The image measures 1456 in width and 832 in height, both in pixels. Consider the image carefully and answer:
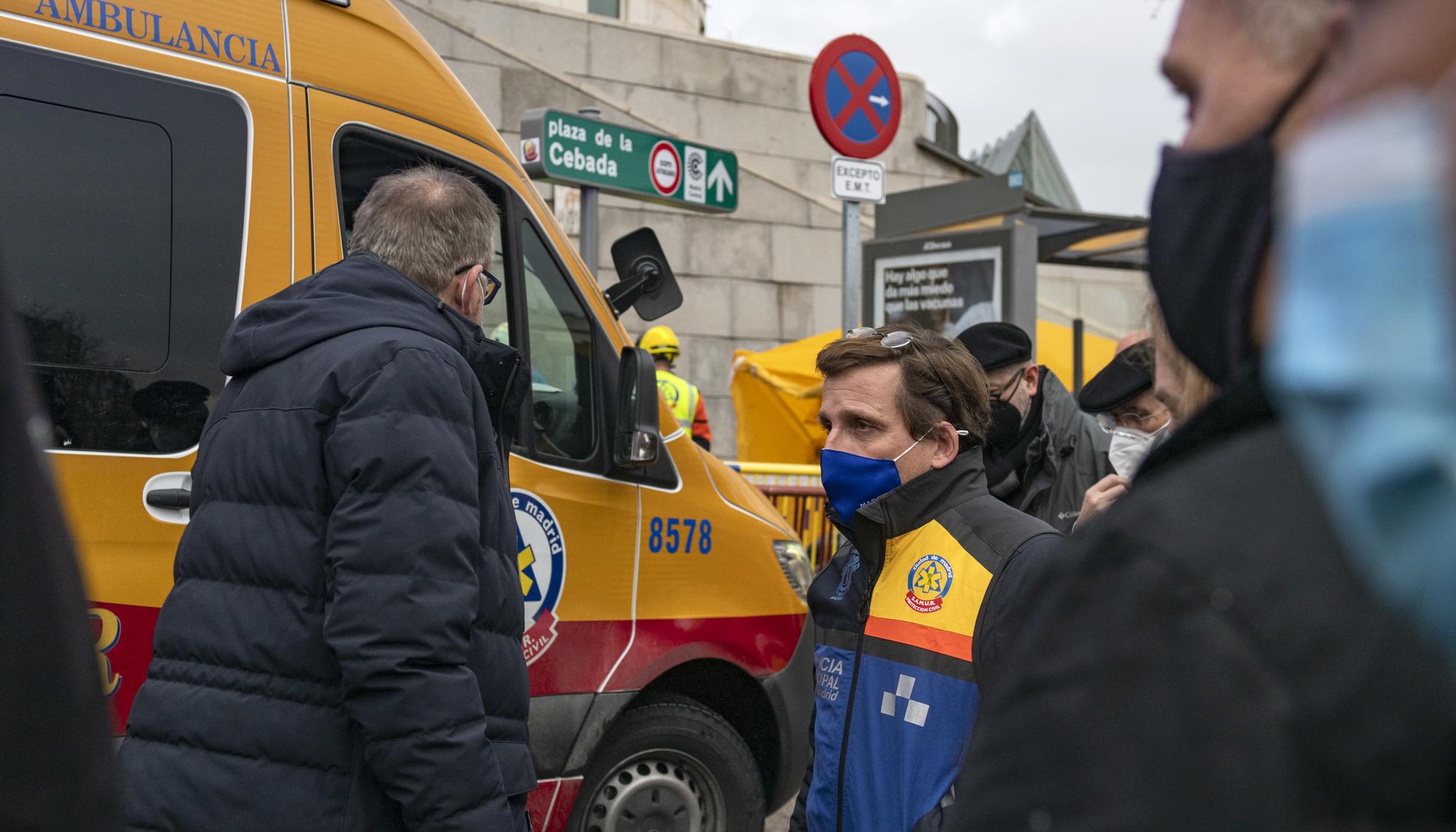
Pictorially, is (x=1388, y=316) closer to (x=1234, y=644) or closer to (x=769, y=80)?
(x=1234, y=644)

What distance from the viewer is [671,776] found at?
432 cm

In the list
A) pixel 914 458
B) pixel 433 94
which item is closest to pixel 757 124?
pixel 433 94

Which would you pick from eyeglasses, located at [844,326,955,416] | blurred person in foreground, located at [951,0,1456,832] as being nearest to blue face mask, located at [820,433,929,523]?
eyeglasses, located at [844,326,955,416]

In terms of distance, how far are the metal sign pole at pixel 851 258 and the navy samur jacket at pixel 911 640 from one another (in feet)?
13.1

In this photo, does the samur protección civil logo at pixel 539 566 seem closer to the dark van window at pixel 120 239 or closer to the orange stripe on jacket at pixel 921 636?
the dark van window at pixel 120 239

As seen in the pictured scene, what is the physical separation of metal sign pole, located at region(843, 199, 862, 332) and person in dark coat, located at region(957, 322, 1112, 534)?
1681 millimetres

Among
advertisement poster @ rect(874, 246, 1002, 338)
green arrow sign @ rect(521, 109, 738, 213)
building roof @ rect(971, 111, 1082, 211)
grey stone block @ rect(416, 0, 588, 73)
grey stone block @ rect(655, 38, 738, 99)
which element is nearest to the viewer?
green arrow sign @ rect(521, 109, 738, 213)

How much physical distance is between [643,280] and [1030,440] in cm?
154

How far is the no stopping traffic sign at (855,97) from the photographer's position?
A: 664 cm

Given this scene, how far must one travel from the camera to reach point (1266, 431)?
72 cm

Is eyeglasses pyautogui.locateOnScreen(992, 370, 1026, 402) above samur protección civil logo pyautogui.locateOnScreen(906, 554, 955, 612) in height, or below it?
above

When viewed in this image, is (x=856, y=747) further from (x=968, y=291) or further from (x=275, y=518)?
(x=968, y=291)

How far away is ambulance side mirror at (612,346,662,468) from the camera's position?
3926 mm

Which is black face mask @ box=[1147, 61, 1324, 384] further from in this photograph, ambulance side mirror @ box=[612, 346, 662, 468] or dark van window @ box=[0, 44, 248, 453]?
ambulance side mirror @ box=[612, 346, 662, 468]
